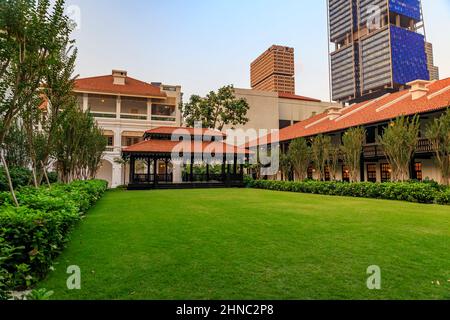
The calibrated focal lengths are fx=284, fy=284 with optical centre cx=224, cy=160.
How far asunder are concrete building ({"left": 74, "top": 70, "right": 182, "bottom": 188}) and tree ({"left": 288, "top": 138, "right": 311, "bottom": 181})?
13898 millimetres

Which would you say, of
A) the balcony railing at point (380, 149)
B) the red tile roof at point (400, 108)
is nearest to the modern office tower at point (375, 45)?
the red tile roof at point (400, 108)

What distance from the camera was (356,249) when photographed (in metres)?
4.80

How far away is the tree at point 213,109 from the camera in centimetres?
3356

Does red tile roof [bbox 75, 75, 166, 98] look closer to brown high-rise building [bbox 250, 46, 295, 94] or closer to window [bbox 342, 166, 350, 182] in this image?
window [bbox 342, 166, 350, 182]

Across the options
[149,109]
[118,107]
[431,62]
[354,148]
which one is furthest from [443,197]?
[431,62]

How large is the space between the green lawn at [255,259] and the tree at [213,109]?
2696 cm

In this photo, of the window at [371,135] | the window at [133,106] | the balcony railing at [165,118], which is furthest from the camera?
the window at [133,106]

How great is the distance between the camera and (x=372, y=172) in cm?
2122

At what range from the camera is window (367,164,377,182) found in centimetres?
2097

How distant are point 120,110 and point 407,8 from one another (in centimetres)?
10291

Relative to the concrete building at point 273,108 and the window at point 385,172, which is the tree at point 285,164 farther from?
the concrete building at point 273,108

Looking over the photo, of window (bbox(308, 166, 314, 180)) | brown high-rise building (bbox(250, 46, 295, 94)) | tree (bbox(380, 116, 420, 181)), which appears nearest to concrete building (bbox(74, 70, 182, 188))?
window (bbox(308, 166, 314, 180))

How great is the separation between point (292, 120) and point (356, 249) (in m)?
41.5

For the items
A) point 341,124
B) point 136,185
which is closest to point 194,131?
point 136,185
